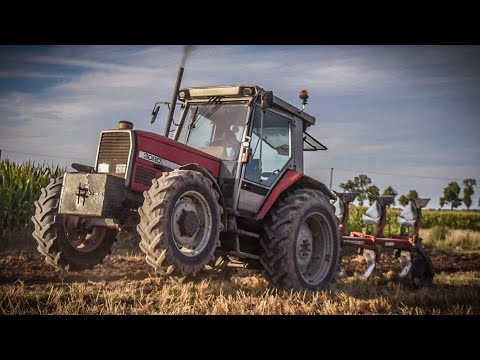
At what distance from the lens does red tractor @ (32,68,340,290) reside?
4.20 meters

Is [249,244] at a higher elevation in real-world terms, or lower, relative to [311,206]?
lower

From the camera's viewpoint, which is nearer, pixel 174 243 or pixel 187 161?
pixel 174 243

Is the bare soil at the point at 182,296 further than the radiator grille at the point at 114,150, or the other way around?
the radiator grille at the point at 114,150

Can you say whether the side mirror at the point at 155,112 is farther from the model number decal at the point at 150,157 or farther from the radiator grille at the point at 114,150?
the model number decal at the point at 150,157

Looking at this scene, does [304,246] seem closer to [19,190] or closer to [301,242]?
[301,242]

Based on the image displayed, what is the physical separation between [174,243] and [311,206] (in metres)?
2.03

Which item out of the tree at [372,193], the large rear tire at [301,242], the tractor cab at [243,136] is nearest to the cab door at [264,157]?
the tractor cab at [243,136]

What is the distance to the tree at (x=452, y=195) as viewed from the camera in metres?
6.57

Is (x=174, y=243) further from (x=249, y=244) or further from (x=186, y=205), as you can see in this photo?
(x=249, y=244)

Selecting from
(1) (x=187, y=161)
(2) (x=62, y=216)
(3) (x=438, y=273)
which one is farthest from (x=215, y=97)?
(3) (x=438, y=273)

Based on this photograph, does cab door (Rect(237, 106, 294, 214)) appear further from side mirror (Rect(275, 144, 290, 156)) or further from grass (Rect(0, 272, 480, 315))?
grass (Rect(0, 272, 480, 315))

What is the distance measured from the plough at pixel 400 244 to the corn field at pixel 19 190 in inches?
209
